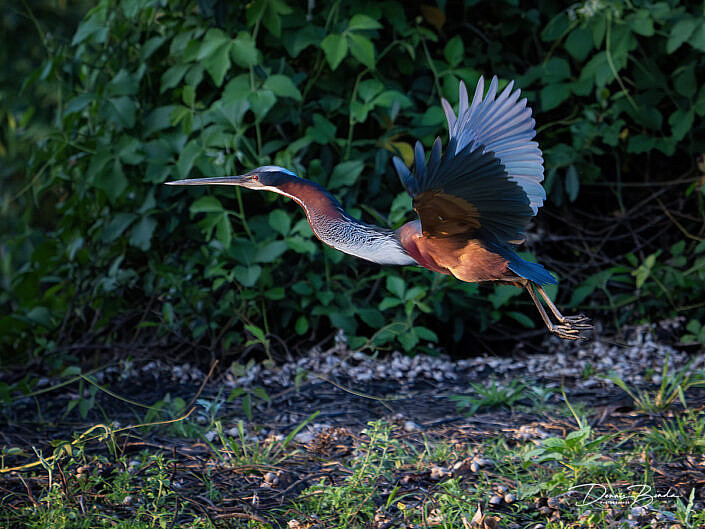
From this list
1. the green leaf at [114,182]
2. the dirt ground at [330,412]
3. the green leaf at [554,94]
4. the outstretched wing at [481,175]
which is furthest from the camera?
the green leaf at [554,94]

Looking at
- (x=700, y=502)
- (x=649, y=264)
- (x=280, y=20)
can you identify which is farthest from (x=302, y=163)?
(x=700, y=502)

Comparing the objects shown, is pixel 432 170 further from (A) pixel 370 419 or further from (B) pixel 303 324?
(B) pixel 303 324

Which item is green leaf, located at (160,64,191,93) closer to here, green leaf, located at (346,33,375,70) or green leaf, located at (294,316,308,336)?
green leaf, located at (346,33,375,70)

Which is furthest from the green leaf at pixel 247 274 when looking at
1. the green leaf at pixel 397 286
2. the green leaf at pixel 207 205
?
the green leaf at pixel 397 286

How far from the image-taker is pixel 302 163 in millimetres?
3771

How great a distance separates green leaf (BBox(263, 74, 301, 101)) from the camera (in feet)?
10.9

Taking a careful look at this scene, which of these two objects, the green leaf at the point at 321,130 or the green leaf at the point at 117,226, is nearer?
the green leaf at the point at 321,130

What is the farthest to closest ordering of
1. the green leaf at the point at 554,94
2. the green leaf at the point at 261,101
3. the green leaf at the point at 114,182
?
the green leaf at the point at 554,94 → the green leaf at the point at 114,182 → the green leaf at the point at 261,101

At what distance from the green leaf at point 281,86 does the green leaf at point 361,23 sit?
36cm

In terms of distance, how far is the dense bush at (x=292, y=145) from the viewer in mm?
3447

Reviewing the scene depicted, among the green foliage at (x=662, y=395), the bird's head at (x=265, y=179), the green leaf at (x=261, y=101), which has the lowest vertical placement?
the green foliage at (x=662, y=395)

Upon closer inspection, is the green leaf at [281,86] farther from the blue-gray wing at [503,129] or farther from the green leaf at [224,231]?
the blue-gray wing at [503,129]

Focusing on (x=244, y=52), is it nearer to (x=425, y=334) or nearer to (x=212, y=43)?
(x=212, y=43)

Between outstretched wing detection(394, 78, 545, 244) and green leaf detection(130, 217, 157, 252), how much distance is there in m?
1.88
